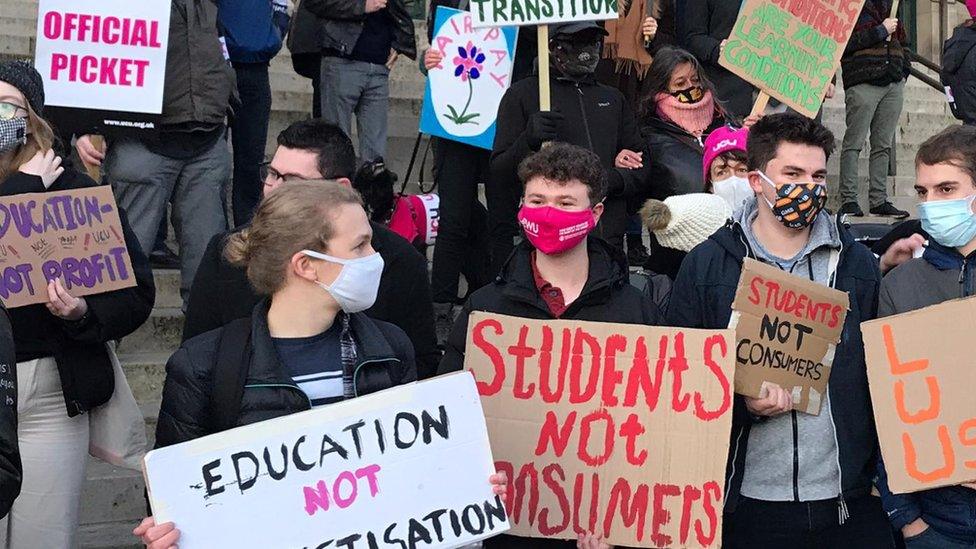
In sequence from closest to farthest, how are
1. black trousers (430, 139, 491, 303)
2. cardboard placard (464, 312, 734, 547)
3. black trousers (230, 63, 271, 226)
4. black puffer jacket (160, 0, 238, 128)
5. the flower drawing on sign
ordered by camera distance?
1. cardboard placard (464, 312, 734, 547)
2. black puffer jacket (160, 0, 238, 128)
3. black trousers (430, 139, 491, 303)
4. black trousers (230, 63, 271, 226)
5. the flower drawing on sign

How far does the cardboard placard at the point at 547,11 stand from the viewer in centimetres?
634

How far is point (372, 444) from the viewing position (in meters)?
3.34

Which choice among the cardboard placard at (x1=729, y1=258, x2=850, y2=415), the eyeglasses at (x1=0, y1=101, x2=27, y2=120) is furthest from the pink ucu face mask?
the eyeglasses at (x1=0, y1=101, x2=27, y2=120)

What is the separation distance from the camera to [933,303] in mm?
4227

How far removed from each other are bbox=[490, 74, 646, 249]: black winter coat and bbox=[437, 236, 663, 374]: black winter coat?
2416 mm

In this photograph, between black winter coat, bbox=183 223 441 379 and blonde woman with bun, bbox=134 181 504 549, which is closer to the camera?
blonde woman with bun, bbox=134 181 504 549

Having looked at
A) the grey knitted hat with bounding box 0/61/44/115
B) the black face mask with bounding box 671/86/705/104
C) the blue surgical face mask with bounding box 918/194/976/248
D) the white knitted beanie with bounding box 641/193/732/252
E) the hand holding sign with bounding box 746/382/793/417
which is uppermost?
the grey knitted hat with bounding box 0/61/44/115

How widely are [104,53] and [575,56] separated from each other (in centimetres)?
225

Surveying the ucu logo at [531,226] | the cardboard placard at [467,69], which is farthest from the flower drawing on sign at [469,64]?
the ucu logo at [531,226]

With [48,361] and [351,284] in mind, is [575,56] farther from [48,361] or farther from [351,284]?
[351,284]

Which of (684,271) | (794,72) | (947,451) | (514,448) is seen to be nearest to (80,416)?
(514,448)

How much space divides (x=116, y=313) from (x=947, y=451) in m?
2.64

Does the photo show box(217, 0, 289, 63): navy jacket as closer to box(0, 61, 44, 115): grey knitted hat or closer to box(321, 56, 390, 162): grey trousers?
box(321, 56, 390, 162): grey trousers

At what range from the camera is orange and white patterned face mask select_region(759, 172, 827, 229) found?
416cm
